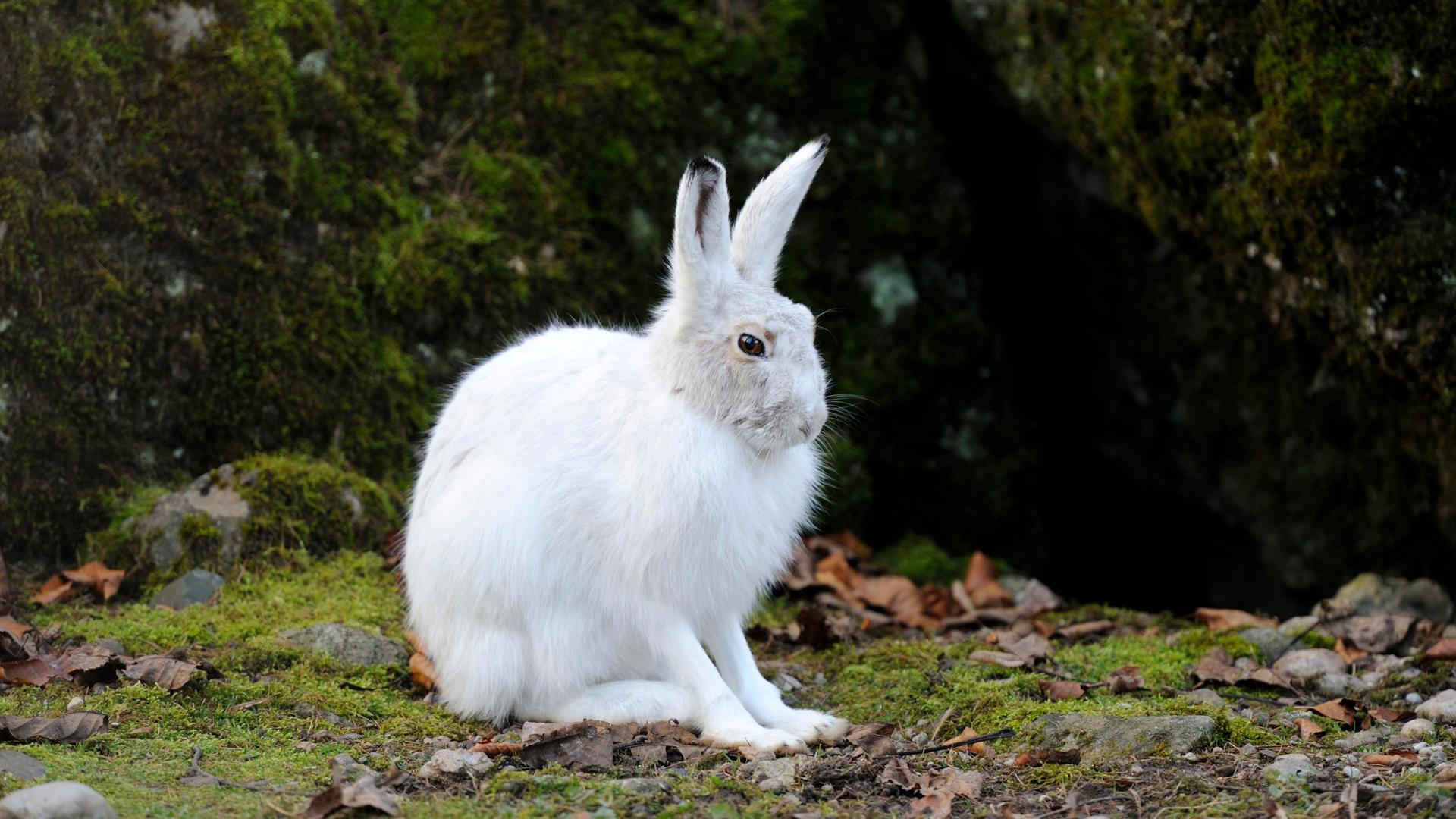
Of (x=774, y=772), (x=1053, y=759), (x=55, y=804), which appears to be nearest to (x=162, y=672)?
(x=55, y=804)

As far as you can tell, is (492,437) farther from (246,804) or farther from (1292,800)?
(1292,800)

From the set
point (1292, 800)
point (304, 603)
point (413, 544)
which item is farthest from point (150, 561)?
point (1292, 800)

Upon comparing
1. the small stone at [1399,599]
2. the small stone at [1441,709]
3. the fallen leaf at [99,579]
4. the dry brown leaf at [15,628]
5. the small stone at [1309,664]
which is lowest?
the dry brown leaf at [15,628]

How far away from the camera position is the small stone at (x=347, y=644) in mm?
5426

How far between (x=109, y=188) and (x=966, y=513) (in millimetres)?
5202

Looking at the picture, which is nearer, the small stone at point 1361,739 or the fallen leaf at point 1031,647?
the small stone at point 1361,739

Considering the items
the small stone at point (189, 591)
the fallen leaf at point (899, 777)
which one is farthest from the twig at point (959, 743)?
the small stone at point (189, 591)

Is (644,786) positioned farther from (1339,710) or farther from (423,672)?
(1339,710)

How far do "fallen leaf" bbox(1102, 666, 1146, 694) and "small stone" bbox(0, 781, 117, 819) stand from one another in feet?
11.9

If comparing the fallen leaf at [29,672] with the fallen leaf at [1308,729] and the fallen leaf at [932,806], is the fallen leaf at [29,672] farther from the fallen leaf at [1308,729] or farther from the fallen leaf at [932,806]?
the fallen leaf at [1308,729]

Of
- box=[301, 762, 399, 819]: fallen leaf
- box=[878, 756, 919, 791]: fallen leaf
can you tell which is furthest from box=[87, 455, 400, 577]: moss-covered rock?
box=[878, 756, 919, 791]: fallen leaf

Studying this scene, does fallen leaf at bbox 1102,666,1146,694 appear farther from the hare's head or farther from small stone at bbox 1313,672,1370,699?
the hare's head

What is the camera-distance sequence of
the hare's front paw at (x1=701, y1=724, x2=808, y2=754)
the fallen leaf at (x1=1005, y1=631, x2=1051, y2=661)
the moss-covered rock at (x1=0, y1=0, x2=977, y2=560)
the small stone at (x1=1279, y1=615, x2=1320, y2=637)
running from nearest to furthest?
the hare's front paw at (x1=701, y1=724, x2=808, y2=754)
the fallen leaf at (x1=1005, y1=631, x2=1051, y2=661)
the small stone at (x1=1279, y1=615, x2=1320, y2=637)
the moss-covered rock at (x1=0, y1=0, x2=977, y2=560)

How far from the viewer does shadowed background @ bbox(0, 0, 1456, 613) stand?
5.98 m
